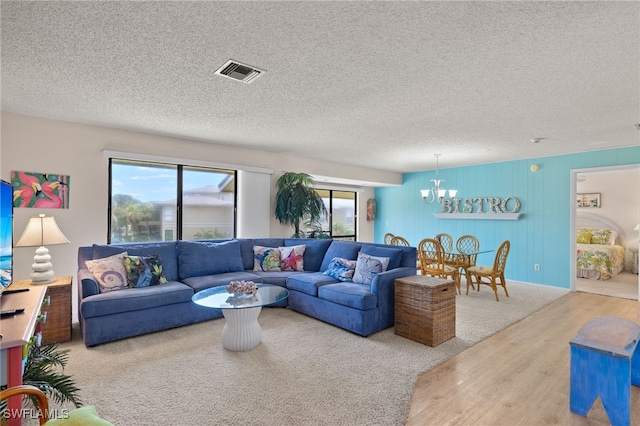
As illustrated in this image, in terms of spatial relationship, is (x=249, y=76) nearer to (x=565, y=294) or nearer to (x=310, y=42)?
(x=310, y=42)

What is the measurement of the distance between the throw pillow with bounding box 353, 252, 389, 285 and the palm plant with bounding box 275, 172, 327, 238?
2.03 m

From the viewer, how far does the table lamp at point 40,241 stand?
299 cm

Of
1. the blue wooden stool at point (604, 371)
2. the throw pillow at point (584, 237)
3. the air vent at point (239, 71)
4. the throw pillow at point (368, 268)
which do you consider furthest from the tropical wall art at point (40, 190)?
the throw pillow at point (584, 237)

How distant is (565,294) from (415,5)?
5.34 metres

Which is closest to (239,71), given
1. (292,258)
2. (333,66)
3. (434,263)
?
(333,66)

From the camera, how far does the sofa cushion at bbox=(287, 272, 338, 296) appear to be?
146 inches

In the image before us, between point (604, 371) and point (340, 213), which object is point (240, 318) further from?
point (340, 213)

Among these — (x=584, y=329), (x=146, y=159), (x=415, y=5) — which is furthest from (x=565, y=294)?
(x=146, y=159)

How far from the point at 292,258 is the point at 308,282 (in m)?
0.84

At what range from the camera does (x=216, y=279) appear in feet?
12.5

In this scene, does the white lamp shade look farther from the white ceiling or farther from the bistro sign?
the bistro sign

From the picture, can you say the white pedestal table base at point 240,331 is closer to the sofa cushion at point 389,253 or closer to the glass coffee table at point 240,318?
the glass coffee table at point 240,318

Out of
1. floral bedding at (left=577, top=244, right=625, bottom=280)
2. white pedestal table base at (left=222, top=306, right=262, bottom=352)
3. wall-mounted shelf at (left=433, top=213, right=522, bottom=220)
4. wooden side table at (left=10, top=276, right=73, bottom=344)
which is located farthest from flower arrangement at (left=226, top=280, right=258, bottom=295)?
floral bedding at (left=577, top=244, right=625, bottom=280)

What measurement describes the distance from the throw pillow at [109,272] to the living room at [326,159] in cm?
72
